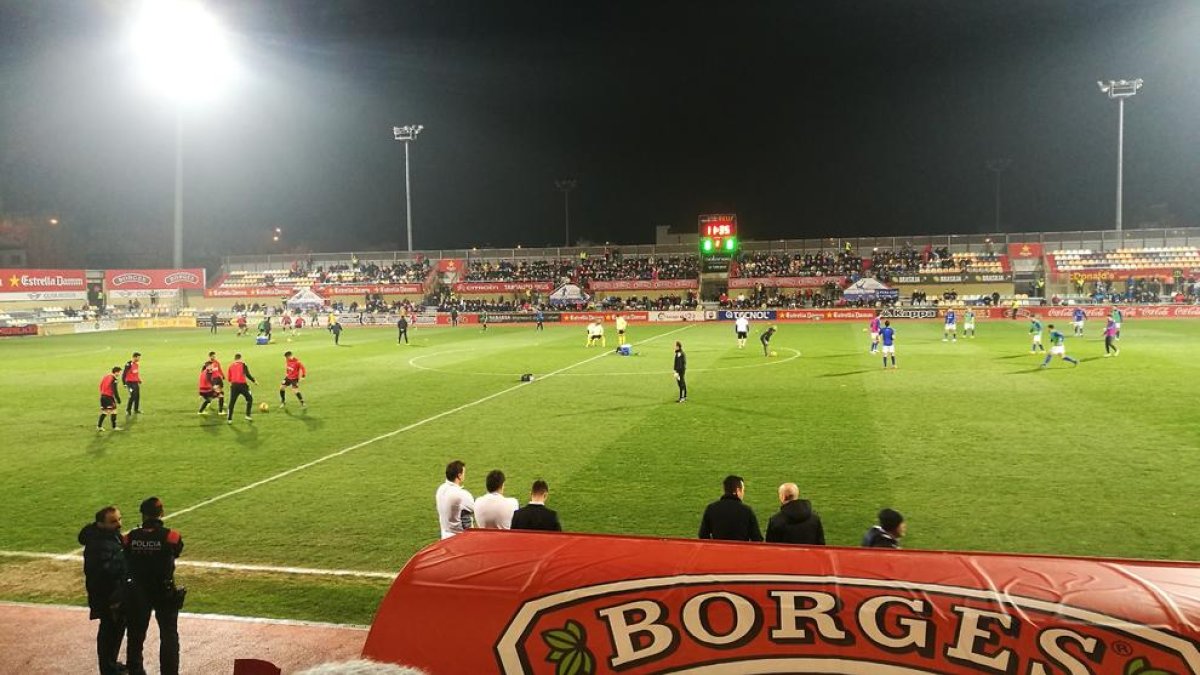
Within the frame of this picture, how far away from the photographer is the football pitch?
30.5 ft

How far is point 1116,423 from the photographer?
15.5m

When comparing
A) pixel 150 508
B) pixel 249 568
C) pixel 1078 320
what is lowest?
pixel 249 568

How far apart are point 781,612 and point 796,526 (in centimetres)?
317

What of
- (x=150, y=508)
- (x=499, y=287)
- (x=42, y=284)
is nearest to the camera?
(x=150, y=508)

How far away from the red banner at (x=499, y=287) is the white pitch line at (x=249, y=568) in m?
57.7

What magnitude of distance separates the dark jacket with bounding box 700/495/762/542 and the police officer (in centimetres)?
449

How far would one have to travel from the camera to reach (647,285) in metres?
65.9

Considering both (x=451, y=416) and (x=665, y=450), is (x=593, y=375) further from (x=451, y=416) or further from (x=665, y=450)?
(x=665, y=450)

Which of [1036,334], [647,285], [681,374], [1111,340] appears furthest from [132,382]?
[647,285]

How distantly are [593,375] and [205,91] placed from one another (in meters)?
39.7

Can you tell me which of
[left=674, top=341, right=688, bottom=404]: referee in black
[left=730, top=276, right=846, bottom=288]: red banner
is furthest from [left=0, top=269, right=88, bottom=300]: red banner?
[left=674, top=341, right=688, bottom=404]: referee in black

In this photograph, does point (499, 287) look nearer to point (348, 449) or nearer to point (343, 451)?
point (348, 449)

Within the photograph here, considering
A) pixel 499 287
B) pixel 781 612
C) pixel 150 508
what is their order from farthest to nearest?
pixel 499 287
pixel 150 508
pixel 781 612

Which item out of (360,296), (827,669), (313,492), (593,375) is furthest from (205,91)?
(827,669)
